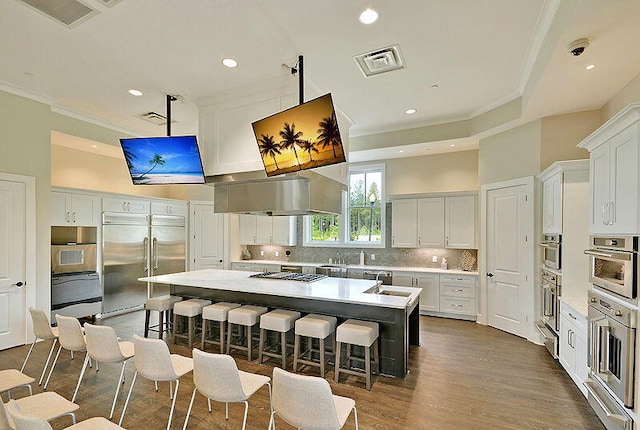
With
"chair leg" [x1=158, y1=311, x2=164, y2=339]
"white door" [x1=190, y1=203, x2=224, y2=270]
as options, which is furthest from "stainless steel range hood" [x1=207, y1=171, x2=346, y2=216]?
"white door" [x1=190, y1=203, x2=224, y2=270]

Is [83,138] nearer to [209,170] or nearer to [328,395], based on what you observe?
[209,170]

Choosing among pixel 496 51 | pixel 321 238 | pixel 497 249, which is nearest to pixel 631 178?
pixel 496 51

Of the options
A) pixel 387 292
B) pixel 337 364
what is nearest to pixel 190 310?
pixel 337 364

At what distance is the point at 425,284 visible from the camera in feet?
19.2

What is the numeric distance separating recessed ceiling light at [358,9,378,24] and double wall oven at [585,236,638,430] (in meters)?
2.56

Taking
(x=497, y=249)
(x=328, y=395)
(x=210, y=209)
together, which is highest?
(x=210, y=209)

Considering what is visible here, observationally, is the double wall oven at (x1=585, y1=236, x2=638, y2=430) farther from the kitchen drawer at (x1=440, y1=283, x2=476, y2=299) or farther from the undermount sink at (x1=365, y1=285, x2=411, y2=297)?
the kitchen drawer at (x1=440, y1=283, x2=476, y2=299)

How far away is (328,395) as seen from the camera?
5.69 ft

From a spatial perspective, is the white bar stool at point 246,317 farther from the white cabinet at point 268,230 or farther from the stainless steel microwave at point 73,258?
the white cabinet at point 268,230

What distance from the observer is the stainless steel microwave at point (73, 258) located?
4.95 metres

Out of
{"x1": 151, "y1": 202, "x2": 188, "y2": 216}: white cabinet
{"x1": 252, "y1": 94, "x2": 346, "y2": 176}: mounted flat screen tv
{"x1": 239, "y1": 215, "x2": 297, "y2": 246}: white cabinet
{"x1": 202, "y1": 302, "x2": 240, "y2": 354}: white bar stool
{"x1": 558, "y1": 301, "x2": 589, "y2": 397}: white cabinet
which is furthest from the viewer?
{"x1": 239, "y1": 215, "x2": 297, "y2": 246}: white cabinet

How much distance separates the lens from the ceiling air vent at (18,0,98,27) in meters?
2.56

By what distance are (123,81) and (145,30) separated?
4.29ft

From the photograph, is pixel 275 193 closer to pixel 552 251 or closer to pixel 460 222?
pixel 552 251
